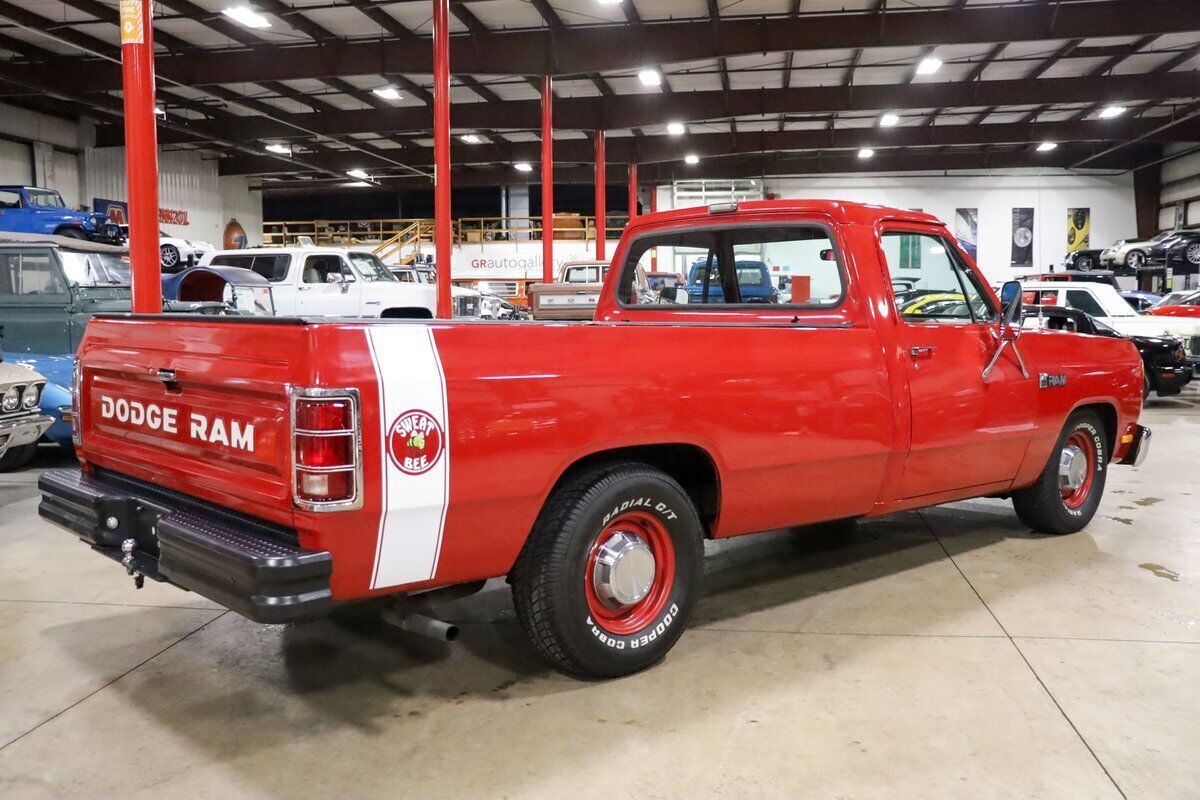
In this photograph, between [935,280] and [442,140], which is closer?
[935,280]

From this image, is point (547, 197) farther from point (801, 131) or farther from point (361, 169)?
point (361, 169)

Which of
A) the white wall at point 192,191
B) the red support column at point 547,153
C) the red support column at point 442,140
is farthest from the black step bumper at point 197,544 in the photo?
the white wall at point 192,191

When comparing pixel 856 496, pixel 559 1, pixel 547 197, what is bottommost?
pixel 856 496

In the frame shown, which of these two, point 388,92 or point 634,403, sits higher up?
point 388,92

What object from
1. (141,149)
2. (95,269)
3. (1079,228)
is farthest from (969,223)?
(95,269)

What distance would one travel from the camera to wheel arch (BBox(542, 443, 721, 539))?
292cm

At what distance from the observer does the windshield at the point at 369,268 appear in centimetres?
1302

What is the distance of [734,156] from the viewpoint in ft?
92.7

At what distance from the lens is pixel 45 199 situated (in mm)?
17938

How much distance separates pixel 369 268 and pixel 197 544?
11.4 metres

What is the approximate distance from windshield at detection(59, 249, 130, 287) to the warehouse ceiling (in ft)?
23.4

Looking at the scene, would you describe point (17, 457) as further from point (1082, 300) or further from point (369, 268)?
point (1082, 300)

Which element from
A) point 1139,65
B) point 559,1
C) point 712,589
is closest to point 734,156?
point 1139,65

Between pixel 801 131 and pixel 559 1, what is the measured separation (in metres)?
11.9
